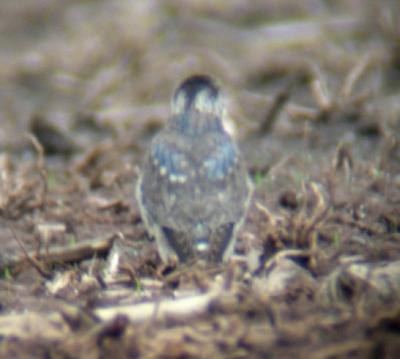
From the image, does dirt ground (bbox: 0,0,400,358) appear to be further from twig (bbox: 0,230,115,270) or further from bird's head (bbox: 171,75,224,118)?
bird's head (bbox: 171,75,224,118)

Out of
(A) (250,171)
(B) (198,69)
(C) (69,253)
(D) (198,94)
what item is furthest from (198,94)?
(B) (198,69)

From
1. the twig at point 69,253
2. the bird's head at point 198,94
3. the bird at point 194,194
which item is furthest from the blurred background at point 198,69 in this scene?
the twig at point 69,253

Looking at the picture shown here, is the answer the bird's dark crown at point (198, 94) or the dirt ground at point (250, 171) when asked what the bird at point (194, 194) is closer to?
the dirt ground at point (250, 171)

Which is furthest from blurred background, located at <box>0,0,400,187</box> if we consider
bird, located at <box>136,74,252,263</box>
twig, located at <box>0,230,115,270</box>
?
twig, located at <box>0,230,115,270</box>

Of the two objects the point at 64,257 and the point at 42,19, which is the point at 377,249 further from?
the point at 42,19

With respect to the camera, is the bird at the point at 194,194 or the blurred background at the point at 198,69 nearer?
the bird at the point at 194,194

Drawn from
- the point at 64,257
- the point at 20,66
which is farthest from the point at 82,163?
the point at 20,66

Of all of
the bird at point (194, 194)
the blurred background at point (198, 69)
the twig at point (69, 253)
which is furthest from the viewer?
the blurred background at point (198, 69)

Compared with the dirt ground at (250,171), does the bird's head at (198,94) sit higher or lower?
higher
